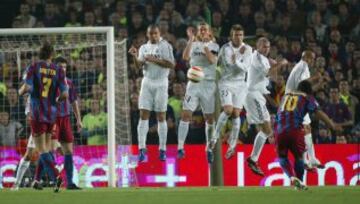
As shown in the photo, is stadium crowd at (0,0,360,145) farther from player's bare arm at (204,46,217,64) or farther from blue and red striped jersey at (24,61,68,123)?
blue and red striped jersey at (24,61,68,123)

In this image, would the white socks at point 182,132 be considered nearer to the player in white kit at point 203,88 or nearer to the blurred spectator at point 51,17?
the player in white kit at point 203,88

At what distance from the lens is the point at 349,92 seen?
20969 millimetres

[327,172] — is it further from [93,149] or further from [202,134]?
[93,149]

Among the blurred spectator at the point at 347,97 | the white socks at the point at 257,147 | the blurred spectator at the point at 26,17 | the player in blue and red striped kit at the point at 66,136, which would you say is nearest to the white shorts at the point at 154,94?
the white socks at the point at 257,147

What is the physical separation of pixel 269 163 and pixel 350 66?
3564mm

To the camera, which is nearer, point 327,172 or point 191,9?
point 327,172

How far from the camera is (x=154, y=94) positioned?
58.7 feet

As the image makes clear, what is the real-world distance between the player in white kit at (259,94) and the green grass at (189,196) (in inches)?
102

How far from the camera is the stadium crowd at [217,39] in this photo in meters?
19.2

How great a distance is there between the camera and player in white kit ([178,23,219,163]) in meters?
17.5

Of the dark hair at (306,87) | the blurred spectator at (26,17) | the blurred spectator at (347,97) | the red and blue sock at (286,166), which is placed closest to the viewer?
the dark hair at (306,87)

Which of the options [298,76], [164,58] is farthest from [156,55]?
[298,76]

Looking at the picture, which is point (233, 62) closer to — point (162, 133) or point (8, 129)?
point (162, 133)

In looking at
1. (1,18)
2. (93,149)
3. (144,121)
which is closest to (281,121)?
(144,121)
